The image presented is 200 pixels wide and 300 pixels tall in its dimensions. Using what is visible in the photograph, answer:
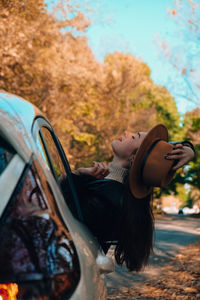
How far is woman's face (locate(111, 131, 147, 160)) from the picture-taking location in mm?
3268

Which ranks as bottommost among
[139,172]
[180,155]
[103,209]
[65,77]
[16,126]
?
[103,209]

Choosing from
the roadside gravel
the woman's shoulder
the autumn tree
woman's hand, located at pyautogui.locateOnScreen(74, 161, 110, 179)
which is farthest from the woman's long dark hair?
the autumn tree

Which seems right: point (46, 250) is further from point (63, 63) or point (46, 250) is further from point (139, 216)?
point (63, 63)

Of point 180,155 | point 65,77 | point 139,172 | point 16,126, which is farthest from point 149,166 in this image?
point 65,77

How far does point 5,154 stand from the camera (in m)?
1.42

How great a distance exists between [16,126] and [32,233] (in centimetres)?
39

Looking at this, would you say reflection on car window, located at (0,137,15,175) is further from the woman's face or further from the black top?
the woman's face

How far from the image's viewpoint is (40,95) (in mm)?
18109

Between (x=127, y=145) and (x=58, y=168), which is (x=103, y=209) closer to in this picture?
(x=58, y=168)

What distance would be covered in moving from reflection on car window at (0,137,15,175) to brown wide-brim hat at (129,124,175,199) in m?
1.17

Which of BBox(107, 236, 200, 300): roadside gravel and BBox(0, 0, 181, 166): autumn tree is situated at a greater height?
BBox(0, 0, 181, 166): autumn tree

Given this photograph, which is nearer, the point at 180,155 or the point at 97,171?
the point at 180,155

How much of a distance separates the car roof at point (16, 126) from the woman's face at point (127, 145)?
1598 mm

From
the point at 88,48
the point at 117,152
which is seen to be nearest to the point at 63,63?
the point at 88,48
